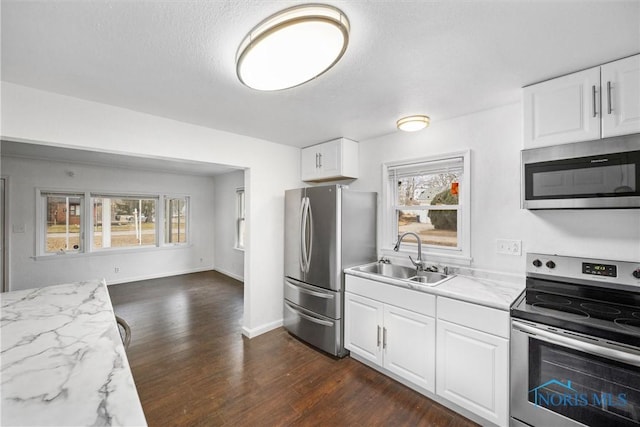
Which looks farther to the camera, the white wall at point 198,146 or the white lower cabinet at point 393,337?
the white lower cabinet at point 393,337

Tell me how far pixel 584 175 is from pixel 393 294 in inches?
61.0

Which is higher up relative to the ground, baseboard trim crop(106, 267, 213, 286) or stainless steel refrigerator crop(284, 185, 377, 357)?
stainless steel refrigerator crop(284, 185, 377, 357)

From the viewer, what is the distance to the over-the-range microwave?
1516 mm

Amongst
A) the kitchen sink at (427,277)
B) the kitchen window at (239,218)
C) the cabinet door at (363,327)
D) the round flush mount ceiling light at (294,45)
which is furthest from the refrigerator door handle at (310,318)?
the kitchen window at (239,218)

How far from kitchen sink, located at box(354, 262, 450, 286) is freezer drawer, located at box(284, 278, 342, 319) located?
0.41 meters

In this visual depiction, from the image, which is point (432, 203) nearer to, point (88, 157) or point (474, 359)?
point (474, 359)

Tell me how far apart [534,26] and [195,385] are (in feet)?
11.1

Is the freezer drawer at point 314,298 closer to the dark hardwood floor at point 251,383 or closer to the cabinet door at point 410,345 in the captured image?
the dark hardwood floor at point 251,383

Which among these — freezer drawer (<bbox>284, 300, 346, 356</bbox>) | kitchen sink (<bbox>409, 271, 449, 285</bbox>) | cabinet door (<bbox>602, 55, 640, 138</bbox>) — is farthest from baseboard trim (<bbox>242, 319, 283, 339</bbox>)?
cabinet door (<bbox>602, 55, 640, 138</bbox>)

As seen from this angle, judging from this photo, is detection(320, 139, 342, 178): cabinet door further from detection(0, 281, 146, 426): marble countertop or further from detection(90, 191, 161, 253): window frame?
detection(90, 191, 161, 253): window frame

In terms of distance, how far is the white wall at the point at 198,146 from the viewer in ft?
6.23

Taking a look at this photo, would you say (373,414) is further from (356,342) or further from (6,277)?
(6,277)

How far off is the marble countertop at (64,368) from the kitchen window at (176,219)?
4.78 m

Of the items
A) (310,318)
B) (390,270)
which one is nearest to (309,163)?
(390,270)
